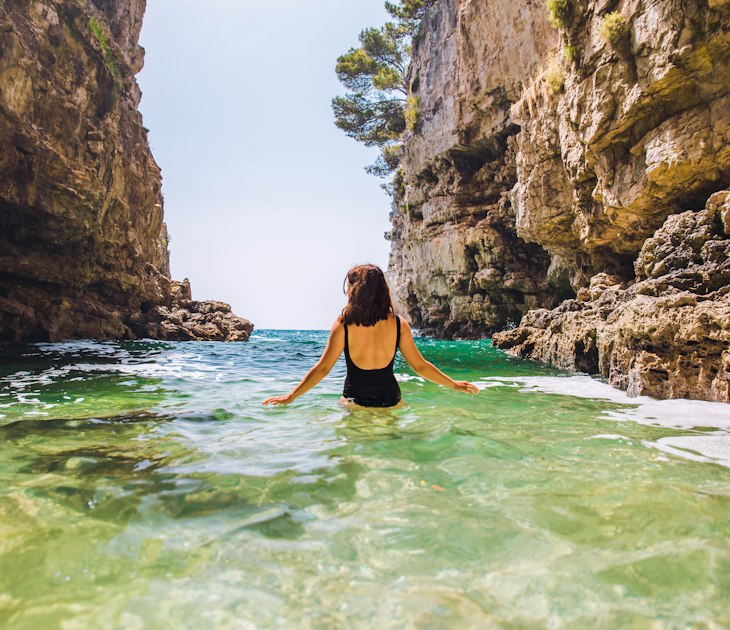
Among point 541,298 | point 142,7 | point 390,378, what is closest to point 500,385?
point 390,378

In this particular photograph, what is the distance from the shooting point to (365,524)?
2.02 meters

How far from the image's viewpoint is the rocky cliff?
23.2 feet

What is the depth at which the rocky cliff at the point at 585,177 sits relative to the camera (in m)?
7.08

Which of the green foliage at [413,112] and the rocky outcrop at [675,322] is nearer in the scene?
the rocky outcrop at [675,322]

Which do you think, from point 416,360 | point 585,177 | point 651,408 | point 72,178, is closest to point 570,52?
point 585,177

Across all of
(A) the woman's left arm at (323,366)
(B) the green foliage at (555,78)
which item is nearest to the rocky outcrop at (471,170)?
(B) the green foliage at (555,78)

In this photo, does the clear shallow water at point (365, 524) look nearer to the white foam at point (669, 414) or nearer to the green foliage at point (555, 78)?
the white foam at point (669, 414)

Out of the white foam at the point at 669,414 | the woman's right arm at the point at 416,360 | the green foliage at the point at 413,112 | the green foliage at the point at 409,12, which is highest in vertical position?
the green foliage at the point at 409,12

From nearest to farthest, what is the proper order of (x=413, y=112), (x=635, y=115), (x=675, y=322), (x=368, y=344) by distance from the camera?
(x=368, y=344) < (x=675, y=322) < (x=635, y=115) < (x=413, y=112)

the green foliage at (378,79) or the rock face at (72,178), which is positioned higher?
the green foliage at (378,79)

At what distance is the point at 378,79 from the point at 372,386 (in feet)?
104

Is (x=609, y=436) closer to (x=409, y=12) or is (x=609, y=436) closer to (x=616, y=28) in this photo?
(x=616, y=28)

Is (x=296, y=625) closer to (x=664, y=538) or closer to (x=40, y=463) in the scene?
(x=664, y=538)

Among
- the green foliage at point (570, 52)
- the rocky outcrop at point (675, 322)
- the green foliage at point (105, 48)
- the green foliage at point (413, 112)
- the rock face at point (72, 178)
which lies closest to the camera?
the rocky outcrop at point (675, 322)
